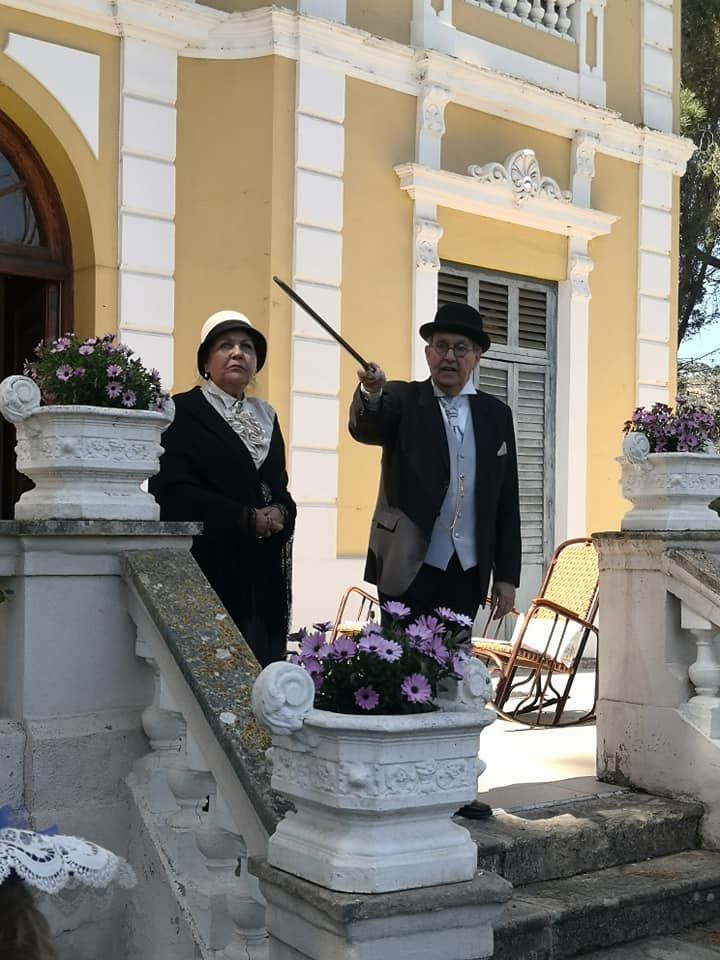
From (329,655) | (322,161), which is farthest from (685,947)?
(322,161)

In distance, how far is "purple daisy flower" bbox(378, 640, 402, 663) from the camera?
8.65 feet

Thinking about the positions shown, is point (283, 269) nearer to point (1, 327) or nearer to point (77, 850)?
point (1, 327)

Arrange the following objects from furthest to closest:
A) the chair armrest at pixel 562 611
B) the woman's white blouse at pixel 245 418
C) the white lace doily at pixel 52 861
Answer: the chair armrest at pixel 562 611
the woman's white blouse at pixel 245 418
the white lace doily at pixel 52 861

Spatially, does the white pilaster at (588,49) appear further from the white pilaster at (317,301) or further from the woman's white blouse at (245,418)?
the woman's white blouse at (245,418)

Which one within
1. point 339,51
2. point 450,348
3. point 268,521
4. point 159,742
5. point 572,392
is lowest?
point 159,742

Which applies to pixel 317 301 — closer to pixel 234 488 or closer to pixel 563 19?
pixel 563 19

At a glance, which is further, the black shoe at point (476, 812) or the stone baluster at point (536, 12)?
the stone baluster at point (536, 12)

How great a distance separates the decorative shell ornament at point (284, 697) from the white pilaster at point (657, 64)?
27.5ft

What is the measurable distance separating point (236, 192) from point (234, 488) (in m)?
4.08

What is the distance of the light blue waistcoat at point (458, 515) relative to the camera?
4062mm

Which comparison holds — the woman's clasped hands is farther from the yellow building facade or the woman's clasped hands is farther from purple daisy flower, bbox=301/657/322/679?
the yellow building facade

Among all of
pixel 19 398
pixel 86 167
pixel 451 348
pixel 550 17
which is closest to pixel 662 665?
pixel 451 348

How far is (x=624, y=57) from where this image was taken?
988 cm

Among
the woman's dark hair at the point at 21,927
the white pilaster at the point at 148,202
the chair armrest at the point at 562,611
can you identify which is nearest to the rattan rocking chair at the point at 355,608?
the chair armrest at the point at 562,611
